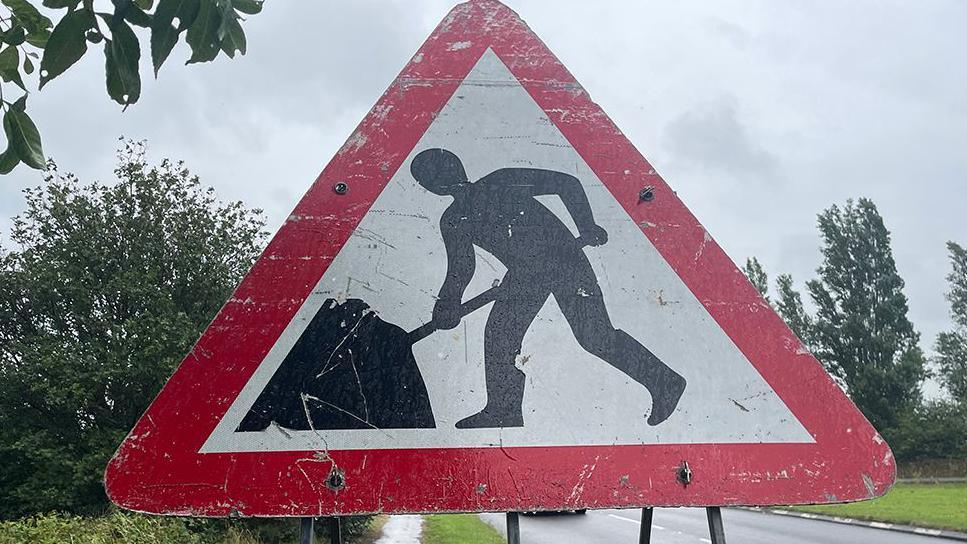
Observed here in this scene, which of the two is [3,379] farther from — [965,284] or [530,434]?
[965,284]

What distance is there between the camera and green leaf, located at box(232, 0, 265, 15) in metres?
1.50

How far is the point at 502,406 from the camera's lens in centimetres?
144

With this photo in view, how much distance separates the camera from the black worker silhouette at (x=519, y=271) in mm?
1463

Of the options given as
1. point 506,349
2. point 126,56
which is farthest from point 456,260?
point 126,56

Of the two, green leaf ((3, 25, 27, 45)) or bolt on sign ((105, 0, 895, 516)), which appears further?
green leaf ((3, 25, 27, 45))

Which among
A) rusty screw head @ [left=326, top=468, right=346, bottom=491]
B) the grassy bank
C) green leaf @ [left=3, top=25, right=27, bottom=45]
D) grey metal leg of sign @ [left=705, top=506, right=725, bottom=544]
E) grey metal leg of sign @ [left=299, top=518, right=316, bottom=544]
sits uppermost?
green leaf @ [left=3, top=25, right=27, bottom=45]

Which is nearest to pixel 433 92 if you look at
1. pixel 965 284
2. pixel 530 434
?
pixel 530 434

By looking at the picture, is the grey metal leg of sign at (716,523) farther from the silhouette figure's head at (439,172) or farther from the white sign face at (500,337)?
the silhouette figure's head at (439,172)

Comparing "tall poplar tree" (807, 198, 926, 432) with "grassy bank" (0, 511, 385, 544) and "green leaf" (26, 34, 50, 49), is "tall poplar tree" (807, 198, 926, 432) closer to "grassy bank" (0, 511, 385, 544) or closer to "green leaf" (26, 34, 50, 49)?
"grassy bank" (0, 511, 385, 544)

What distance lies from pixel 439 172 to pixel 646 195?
469 mm

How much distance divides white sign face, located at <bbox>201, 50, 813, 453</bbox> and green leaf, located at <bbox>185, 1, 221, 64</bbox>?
45cm

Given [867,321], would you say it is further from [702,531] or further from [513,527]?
[513,527]

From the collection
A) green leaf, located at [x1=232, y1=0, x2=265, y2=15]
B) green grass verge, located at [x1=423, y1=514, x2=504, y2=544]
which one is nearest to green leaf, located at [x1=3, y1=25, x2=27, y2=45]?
green leaf, located at [x1=232, y1=0, x2=265, y2=15]

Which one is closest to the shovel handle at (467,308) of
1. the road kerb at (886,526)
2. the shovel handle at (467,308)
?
the shovel handle at (467,308)
